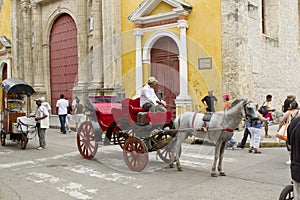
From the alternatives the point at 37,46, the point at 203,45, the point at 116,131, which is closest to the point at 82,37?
the point at 37,46

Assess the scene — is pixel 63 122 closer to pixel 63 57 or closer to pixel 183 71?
pixel 183 71

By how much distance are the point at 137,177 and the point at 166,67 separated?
853 centimetres

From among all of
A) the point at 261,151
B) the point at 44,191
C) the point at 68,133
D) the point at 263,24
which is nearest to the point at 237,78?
the point at 261,151

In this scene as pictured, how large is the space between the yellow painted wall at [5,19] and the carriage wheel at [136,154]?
21409 mm

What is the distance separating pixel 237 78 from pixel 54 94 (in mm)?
12948

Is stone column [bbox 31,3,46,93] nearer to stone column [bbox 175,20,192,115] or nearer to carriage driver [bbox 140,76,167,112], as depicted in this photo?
stone column [bbox 175,20,192,115]

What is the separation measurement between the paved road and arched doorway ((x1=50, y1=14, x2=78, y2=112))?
11039 mm

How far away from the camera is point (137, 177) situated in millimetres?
6957

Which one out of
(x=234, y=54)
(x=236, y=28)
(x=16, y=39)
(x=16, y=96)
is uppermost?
(x=16, y=39)

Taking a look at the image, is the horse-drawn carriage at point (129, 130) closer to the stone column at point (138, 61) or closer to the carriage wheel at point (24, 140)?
the carriage wheel at point (24, 140)

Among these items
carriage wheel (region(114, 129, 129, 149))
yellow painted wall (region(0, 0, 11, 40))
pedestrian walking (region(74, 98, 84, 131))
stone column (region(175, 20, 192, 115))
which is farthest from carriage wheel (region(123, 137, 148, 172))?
yellow painted wall (region(0, 0, 11, 40))

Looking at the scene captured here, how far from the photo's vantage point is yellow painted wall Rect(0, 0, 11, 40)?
2584cm

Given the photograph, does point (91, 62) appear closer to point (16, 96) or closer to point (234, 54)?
point (16, 96)

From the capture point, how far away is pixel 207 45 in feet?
43.7
